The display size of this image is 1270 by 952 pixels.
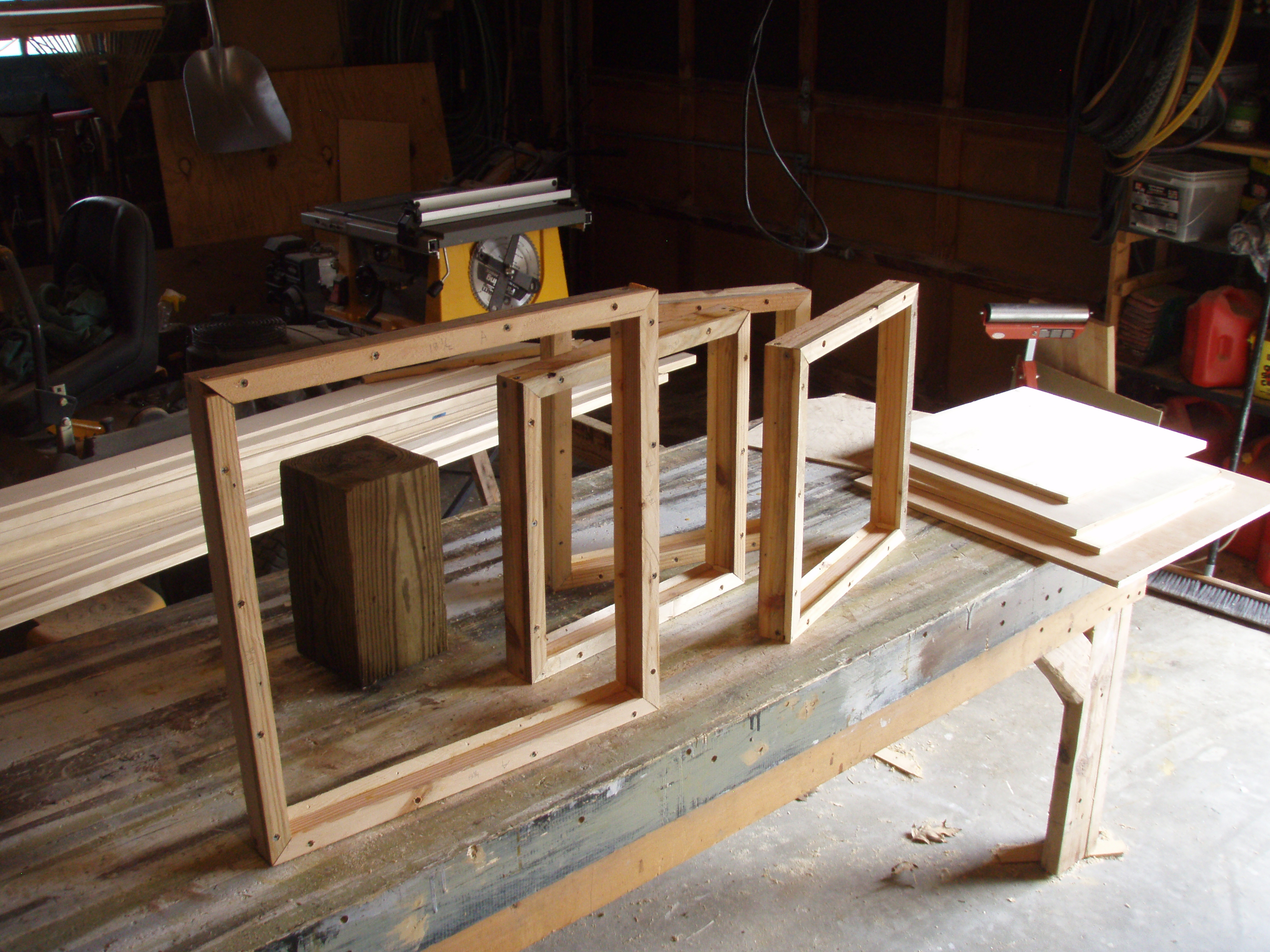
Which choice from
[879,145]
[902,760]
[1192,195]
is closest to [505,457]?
[902,760]

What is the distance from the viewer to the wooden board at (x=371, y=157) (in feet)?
19.1

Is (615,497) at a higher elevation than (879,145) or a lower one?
lower

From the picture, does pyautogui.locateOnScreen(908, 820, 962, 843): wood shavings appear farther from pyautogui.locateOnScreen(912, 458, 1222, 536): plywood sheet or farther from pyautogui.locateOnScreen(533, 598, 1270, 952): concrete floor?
pyautogui.locateOnScreen(912, 458, 1222, 536): plywood sheet

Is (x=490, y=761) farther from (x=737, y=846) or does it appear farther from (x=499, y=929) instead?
(x=737, y=846)

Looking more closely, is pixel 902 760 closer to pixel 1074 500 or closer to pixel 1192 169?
pixel 1074 500

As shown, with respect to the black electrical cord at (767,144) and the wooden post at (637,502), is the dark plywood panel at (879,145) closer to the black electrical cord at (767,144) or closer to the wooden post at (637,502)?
the black electrical cord at (767,144)

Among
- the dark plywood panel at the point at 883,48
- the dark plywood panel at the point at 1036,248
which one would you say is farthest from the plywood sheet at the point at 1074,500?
the dark plywood panel at the point at 883,48

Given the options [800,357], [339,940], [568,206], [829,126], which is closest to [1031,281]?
[829,126]

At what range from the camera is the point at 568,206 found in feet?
12.9

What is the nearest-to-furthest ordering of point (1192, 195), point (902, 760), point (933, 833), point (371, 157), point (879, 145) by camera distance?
point (933, 833), point (902, 760), point (1192, 195), point (879, 145), point (371, 157)

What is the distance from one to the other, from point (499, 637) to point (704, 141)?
4438 mm

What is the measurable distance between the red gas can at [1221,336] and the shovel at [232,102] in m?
3.62

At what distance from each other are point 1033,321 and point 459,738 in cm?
172

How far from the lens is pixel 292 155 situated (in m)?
5.74
